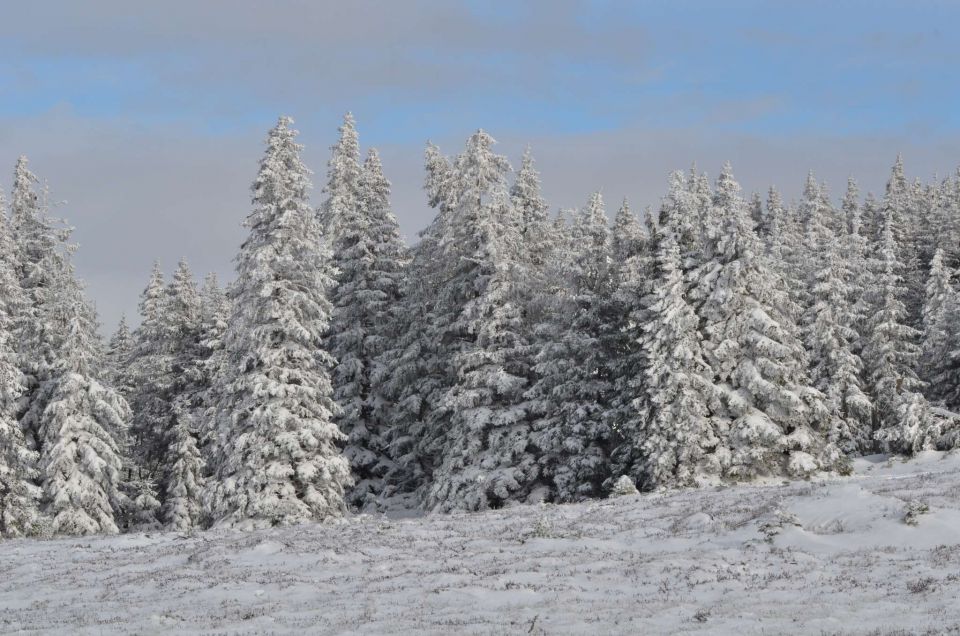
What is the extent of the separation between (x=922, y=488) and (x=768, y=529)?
21.1 feet

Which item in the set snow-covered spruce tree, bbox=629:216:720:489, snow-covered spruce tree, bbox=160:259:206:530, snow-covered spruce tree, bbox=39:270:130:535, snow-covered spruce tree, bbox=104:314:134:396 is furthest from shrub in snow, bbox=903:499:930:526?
snow-covered spruce tree, bbox=104:314:134:396

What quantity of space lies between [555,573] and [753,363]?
71.0 feet

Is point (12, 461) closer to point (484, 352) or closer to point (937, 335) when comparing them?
point (484, 352)

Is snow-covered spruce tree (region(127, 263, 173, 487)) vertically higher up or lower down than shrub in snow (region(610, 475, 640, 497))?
higher up

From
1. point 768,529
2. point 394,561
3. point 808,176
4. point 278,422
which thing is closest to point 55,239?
point 278,422

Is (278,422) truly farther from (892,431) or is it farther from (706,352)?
(892,431)

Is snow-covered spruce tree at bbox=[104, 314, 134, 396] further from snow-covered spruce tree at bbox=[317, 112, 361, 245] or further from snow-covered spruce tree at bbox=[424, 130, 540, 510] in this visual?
snow-covered spruce tree at bbox=[424, 130, 540, 510]

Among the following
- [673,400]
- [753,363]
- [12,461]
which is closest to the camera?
[673,400]

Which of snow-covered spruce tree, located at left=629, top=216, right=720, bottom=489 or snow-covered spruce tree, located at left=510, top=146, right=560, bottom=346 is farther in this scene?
snow-covered spruce tree, located at left=510, top=146, right=560, bottom=346

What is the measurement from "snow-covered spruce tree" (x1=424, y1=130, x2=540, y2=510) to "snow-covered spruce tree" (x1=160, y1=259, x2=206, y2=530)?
1385cm

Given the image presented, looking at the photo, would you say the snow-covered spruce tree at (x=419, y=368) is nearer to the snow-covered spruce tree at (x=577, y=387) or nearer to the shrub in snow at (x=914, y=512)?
the snow-covered spruce tree at (x=577, y=387)

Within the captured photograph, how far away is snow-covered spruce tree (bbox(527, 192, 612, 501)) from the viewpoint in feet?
127

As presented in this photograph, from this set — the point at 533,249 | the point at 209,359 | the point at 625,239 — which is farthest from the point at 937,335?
the point at 209,359

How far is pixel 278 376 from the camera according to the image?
34781 millimetres
